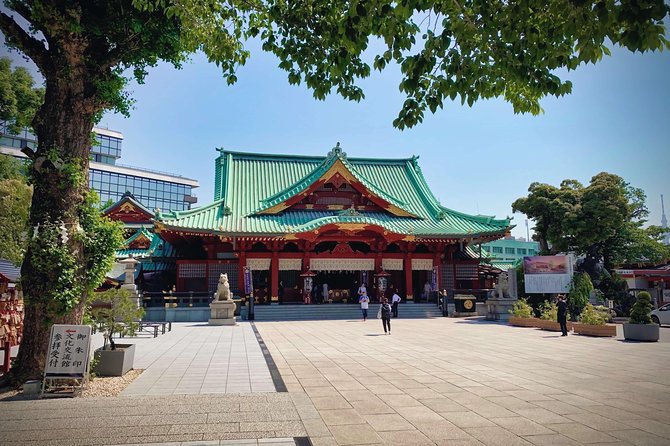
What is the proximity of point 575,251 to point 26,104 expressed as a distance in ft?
110

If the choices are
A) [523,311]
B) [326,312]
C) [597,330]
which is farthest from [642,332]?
[326,312]

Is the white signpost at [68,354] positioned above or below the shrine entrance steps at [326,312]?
above

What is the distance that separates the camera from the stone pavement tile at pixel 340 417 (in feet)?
19.7

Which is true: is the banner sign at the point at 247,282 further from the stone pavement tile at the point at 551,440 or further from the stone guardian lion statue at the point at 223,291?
the stone pavement tile at the point at 551,440

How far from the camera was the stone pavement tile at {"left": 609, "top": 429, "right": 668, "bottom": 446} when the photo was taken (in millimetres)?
5191

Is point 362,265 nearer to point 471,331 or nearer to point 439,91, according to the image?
point 471,331

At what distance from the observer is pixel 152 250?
30.5 meters

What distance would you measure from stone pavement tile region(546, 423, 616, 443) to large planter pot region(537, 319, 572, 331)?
46.8 feet

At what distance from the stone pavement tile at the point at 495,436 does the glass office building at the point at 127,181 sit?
69.5 meters

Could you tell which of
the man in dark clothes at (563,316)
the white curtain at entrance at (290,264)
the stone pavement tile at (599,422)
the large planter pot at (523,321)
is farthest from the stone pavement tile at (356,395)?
the white curtain at entrance at (290,264)

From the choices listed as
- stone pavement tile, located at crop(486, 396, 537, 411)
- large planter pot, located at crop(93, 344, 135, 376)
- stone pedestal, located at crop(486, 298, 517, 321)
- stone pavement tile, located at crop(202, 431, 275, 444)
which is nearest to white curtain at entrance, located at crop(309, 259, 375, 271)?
stone pedestal, located at crop(486, 298, 517, 321)

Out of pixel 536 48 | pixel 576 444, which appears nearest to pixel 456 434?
pixel 576 444

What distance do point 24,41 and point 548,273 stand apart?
882 inches

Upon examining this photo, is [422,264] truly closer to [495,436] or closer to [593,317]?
[593,317]
